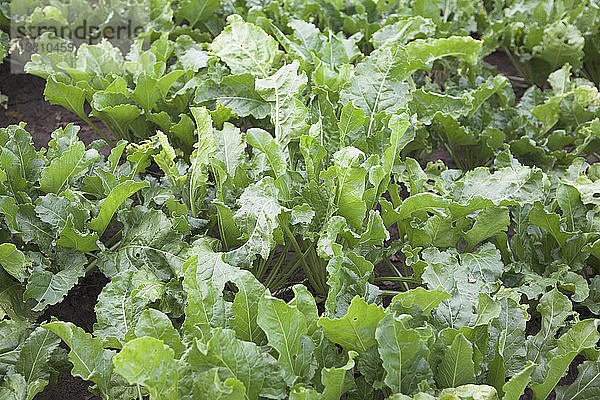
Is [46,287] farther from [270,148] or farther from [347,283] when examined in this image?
[347,283]

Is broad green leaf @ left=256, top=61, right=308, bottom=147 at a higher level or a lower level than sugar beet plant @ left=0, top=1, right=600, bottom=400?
higher

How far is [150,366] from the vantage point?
1708 mm

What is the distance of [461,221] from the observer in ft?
8.55

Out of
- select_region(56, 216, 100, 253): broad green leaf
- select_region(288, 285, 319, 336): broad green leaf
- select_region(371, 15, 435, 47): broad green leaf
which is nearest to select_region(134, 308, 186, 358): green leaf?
select_region(288, 285, 319, 336): broad green leaf

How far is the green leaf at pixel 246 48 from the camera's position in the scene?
313cm

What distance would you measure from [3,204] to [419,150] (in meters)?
2.01

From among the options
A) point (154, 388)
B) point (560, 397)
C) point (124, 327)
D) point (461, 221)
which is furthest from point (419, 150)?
point (154, 388)

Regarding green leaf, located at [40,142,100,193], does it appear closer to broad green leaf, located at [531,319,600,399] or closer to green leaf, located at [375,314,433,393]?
green leaf, located at [375,314,433,393]

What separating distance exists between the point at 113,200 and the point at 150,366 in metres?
0.88

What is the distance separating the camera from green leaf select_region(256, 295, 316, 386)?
185 cm

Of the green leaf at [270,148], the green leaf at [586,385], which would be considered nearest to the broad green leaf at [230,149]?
the green leaf at [270,148]

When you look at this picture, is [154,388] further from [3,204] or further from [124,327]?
[3,204]

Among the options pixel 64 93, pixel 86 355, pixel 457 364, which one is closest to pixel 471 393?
pixel 457 364

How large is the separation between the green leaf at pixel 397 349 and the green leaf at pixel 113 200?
1083 millimetres
